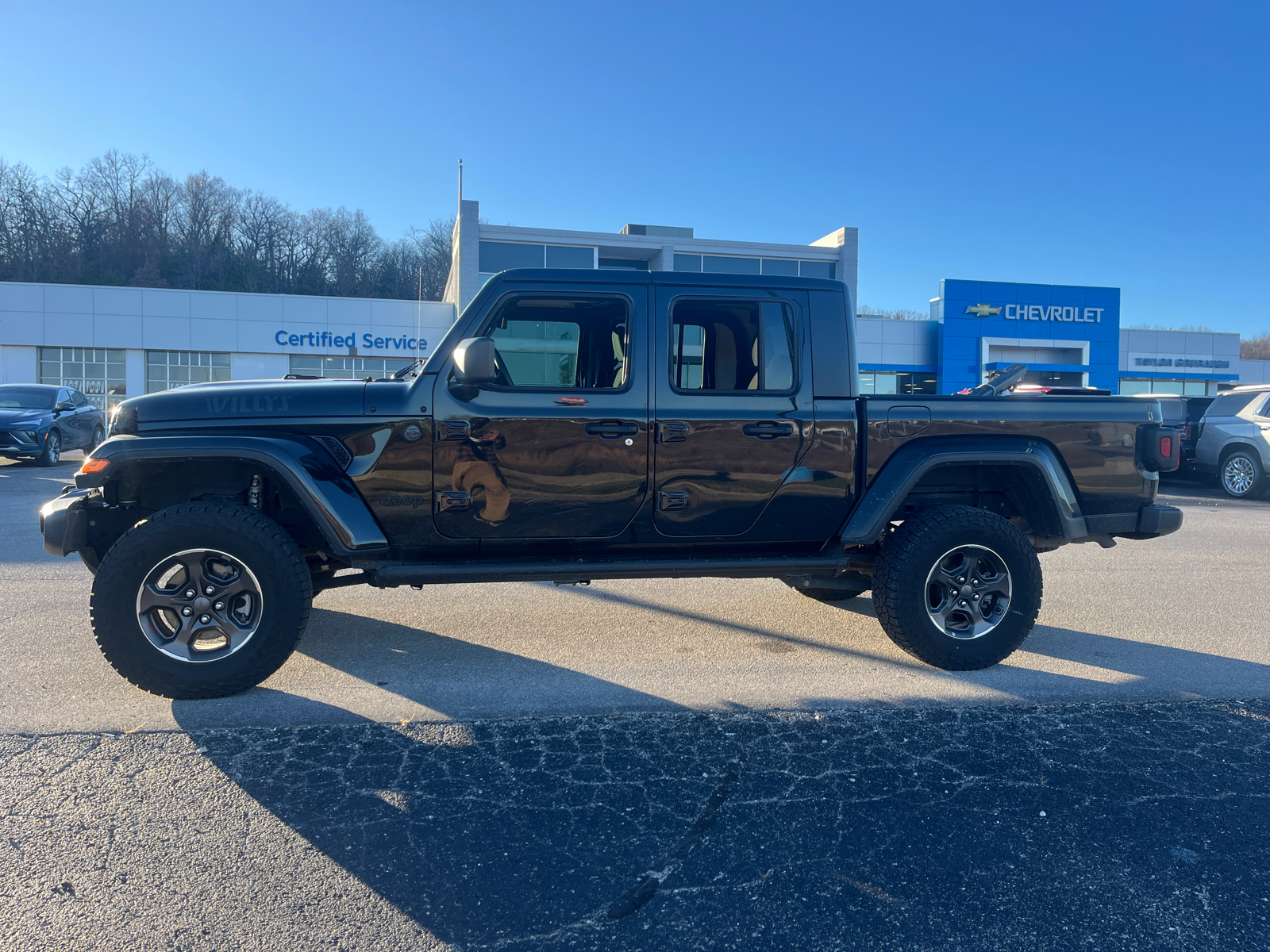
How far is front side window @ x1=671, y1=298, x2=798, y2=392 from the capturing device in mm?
4363

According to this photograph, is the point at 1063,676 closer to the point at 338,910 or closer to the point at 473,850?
the point at 473,850

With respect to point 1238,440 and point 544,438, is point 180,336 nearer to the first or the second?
point 544,438

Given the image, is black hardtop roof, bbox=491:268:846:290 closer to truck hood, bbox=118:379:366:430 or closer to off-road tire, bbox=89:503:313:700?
truck hood, bbox=118:379:366:430

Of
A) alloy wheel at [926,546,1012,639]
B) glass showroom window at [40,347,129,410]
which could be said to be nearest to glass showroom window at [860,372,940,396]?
glass showroom window at [40,347,129,410]

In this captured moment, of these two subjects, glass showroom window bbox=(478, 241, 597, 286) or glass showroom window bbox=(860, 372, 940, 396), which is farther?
glass showroom window bbox=(860, 372, 940, 396)

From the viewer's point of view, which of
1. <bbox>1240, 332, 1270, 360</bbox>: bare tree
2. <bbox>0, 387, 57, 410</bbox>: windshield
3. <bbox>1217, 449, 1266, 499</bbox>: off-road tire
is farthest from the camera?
<bbox>1240, 332, 1270, 360</bbox>: bare tree

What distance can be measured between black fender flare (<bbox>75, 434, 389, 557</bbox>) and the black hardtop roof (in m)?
1.29

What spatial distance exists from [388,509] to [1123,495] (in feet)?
13.1

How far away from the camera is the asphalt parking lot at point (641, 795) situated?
220 centimetres

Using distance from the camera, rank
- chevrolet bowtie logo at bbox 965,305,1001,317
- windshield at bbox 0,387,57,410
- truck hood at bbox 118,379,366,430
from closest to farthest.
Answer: truck hood at bbox 118,379,366,430, windshield at bbox 0,387,57,410, chevrolet bowtie logo at bbox 965,305,1001,317

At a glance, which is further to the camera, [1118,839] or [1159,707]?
[1159,707]

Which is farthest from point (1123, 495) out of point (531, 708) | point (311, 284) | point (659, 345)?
point (311, 284)

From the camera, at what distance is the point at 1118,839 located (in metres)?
2.62

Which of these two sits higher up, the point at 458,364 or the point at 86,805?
the point at 458,364
